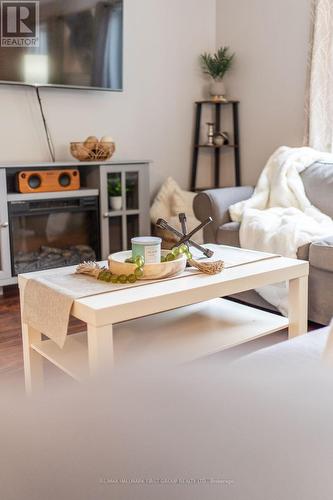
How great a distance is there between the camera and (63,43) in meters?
3.45

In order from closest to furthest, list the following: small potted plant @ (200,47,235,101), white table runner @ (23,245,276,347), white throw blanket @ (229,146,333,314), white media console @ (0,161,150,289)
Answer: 1. white table runner @ (23,245,276,347)
2. white throw blanket @ (229,146,333,314)
3. white media console @ (0,161,150,289)
4. small potted plant @ (200,47,235,101)

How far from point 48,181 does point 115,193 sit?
488mm

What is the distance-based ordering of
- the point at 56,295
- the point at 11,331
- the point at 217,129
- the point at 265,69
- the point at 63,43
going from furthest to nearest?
the point at 217,129
the point at 265,69
the point at 63,43
the point at 11,331
the point at 56,295

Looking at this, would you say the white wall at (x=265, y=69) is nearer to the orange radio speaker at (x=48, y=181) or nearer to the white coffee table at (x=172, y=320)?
the orange radio speaker at (x=48, y=181)

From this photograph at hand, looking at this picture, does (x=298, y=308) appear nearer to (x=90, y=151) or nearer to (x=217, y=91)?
(x=90, y=151)

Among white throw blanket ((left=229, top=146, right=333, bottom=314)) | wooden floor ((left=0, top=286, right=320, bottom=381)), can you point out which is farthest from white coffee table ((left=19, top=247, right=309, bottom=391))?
white throw blanket ((left=229, top=146, right=333, bottom=314))

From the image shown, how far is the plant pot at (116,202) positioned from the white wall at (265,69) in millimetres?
1262

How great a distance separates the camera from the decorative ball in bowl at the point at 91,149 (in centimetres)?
351

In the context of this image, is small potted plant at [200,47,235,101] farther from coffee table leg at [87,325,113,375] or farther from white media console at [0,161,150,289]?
coffee table leg at [87,325,113,375]

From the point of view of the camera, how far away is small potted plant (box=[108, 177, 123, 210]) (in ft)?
11.8

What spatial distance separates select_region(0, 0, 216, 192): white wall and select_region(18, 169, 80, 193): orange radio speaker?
363 millimetres

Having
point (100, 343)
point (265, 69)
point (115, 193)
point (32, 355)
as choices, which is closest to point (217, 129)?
point (265, 69)

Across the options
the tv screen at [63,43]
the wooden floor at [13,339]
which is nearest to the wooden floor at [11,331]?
the wooden floor at [13,339]

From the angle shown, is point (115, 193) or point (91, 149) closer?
point (91, 149)
